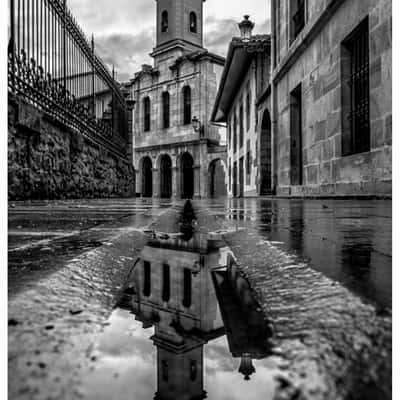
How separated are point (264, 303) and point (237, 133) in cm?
2065

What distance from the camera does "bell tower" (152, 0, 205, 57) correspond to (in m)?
31.7

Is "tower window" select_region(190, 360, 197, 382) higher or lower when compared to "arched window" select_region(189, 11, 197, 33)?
lower

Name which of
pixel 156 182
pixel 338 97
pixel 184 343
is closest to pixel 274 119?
pixel 338 97

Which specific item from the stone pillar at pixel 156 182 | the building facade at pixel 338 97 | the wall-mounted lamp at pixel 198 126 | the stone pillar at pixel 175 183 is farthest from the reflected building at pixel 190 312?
the stone pillar at pixel 156 182

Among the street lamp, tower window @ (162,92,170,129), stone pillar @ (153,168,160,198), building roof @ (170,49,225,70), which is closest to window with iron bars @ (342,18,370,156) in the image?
the street lamp

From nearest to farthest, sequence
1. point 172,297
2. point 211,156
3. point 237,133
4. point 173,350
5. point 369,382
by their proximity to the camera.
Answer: point 369,382 < point 173,350 < point 172,297 < point 237,133 < point 211,156

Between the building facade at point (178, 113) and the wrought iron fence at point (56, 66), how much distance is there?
1778cm

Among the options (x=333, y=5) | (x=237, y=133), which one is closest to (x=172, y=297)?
(x=333, y=5)

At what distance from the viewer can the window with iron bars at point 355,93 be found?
19.4 ft

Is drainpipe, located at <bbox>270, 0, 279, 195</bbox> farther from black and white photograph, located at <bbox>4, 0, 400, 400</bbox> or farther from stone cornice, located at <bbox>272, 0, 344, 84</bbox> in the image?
black and white photograph, located at <bbox>4, 0, 400, 400</bbox>

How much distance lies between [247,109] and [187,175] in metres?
14.5

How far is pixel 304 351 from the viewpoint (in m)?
0.46
